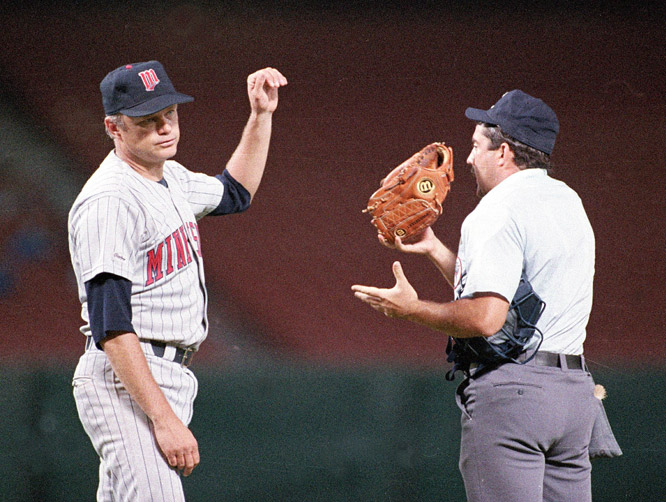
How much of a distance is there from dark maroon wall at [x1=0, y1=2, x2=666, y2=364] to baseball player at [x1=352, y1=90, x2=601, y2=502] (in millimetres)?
1532

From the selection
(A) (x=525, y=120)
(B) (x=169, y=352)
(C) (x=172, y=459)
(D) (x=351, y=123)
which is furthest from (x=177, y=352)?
(D) (x=351, y=123)

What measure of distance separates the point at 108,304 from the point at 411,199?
39.9 inches

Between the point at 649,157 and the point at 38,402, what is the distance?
3.20m

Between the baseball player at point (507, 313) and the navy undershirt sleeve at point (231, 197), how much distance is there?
2.51ft

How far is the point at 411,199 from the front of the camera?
244 cm

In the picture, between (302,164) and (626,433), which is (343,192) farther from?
(626,433)

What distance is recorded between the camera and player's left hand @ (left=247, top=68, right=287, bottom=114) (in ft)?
8.21

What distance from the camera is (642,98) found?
3764 mm

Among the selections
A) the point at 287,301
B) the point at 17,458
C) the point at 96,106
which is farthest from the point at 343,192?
the point at 17,458

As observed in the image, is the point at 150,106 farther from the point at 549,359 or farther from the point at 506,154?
the point at 549,359

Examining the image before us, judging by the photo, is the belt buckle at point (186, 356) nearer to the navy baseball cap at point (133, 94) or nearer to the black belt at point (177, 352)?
the black belt at point (177, 352)

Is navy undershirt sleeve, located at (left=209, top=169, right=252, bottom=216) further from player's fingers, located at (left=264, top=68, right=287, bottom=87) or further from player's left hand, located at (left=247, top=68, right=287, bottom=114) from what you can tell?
player's fingers, located at (left=264, top=68, right=287, bottom=87)

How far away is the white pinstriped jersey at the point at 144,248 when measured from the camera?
196 centimetres

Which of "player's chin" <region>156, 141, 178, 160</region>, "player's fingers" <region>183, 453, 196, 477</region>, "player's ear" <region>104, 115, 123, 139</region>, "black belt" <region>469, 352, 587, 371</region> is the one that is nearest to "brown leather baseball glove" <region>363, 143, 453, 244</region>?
"black belt" <region>469, 352, 587, 371</region>
